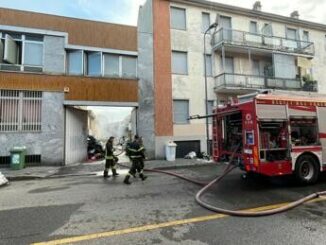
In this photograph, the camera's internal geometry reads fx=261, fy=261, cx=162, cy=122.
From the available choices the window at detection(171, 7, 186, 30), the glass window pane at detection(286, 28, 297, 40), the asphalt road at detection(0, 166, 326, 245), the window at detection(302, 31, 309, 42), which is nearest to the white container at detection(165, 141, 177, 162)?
the asphalt road at detection(0, 166, 326, 245)

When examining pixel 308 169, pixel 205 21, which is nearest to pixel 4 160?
pixel 308 169

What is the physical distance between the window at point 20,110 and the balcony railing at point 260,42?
1240 cm

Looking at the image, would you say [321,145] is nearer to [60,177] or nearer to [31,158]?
[60,177]

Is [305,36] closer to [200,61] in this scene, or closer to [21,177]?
[200,61]

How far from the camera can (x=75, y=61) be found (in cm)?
1580

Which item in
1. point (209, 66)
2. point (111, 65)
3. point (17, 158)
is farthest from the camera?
point (209, 66)

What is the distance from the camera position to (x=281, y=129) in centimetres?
806

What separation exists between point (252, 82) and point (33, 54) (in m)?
14.5

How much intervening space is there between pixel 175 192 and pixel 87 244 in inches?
149

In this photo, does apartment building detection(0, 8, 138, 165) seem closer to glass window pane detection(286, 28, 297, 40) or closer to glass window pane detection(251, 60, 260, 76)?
glass window pane detection(251, 60, 260, 76)

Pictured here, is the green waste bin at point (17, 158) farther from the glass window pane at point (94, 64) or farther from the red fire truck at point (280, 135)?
the red fire truck at point (280, 135)

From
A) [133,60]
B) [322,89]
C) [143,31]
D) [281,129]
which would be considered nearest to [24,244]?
[281,129]

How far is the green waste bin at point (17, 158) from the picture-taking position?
1273 centimetres

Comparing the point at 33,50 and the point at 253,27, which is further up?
the point at 253,27
